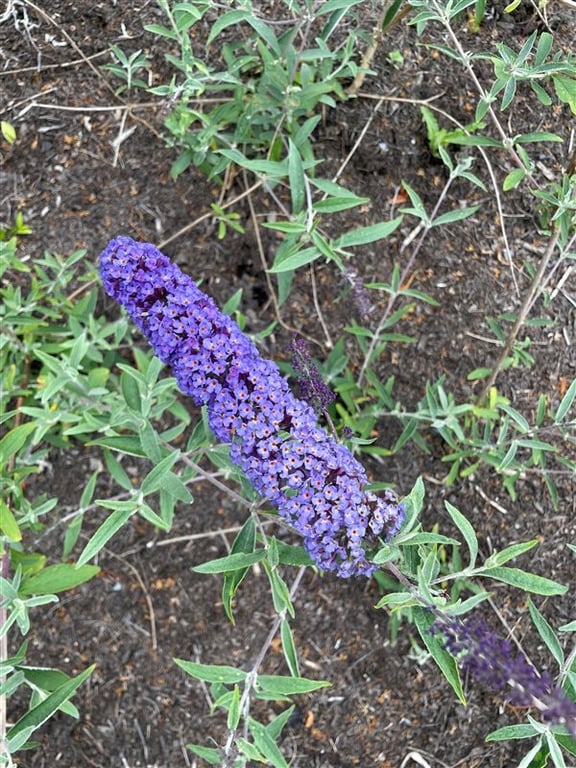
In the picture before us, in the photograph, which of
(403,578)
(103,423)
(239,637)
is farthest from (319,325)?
(403,578)

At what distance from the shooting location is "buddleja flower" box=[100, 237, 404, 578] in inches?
80.5

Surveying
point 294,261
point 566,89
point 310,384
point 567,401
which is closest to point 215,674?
point 310,384

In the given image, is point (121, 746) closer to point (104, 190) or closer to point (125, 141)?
point (104, 190)

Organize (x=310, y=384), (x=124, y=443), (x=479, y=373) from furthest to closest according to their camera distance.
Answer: (x=479, y=373) < (x=124, y=443) < (x=310, y=384)

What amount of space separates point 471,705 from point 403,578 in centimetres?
182

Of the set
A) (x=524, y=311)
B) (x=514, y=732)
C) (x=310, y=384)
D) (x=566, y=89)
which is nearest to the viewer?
(x=514, y=732)

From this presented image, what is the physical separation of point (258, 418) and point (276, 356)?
1.72m

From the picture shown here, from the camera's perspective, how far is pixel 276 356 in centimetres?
380

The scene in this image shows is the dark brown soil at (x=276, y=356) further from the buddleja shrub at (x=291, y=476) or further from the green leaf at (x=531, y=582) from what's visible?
the green leaf at (x=531, y=582)

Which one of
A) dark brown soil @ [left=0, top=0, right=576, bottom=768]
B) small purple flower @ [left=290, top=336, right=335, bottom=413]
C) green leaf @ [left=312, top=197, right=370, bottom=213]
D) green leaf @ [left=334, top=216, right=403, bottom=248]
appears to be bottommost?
dark brown soil @ [left=0, top=0, right=576, bottom=768]

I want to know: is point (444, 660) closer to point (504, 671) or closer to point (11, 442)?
point (504, 671)

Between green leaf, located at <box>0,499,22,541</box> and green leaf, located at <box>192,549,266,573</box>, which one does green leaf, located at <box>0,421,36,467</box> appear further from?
green leaf, located at <box>192,549,266,573</box>

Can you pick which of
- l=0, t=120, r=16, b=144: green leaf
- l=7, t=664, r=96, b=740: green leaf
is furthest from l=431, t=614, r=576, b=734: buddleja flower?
l=0, t=120, r=16, b=144: green leaf

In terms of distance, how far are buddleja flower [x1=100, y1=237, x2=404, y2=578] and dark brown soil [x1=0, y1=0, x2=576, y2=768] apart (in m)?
1.59
